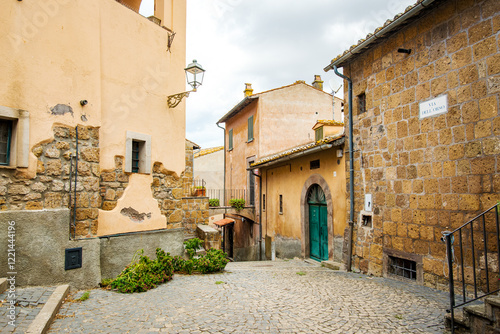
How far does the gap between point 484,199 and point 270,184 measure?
359 inches

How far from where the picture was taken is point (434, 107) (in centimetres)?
580

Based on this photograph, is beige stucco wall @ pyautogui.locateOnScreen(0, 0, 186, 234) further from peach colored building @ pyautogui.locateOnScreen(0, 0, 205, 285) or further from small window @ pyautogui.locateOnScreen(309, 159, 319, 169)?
small window @ pyautogui.locateOnScreen(309, 159, 319, 169)

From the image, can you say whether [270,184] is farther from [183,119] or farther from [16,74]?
[16,74]

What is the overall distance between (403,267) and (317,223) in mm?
3766

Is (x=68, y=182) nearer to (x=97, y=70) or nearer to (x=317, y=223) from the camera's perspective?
(x=97, y=70)

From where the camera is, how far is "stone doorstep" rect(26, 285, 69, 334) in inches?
133

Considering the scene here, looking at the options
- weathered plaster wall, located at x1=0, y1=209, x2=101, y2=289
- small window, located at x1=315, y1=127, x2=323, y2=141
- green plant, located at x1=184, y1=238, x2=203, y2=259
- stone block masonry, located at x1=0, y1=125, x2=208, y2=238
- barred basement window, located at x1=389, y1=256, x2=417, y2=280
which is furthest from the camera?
small window, located at x1=315, y1=127, x2=323, y2=141

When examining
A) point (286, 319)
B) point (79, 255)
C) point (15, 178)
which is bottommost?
point (286, 319)

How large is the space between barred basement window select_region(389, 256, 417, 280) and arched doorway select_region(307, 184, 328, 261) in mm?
2901

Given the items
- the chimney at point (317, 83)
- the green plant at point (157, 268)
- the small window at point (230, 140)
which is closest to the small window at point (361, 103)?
the green plant at point (157, 268)

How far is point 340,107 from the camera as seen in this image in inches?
691

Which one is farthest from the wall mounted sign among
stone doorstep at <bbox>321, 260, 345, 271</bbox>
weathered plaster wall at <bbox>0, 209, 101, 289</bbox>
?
weathered plaster wall at <bbox>0, 209, 101, 289</bbox>

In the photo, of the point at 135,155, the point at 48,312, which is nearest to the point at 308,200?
the point at 135,155

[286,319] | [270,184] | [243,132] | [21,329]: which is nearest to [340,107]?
[243,132]
